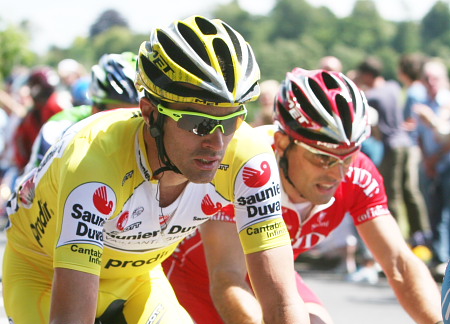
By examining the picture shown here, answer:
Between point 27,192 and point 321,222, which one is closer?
point 27,192

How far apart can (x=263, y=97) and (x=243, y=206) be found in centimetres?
735

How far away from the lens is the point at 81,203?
134 inches

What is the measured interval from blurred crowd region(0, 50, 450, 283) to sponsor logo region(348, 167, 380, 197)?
206 inches

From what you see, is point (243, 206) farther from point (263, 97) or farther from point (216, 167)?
point (263, 97)

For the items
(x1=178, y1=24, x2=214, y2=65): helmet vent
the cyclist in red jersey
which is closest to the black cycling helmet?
the cyclist in red jersey

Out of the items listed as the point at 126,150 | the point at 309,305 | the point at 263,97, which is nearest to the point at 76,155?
the point at 126,150

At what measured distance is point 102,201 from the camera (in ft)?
11.4

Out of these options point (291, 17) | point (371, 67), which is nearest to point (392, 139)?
point (371, 67)

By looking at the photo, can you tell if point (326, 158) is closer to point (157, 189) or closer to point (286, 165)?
point (286, 165)

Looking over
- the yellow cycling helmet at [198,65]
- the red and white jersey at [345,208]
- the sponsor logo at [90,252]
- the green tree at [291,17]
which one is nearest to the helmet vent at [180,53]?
the yellow cycling helmet at [198,65]

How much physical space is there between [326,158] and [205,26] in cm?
123

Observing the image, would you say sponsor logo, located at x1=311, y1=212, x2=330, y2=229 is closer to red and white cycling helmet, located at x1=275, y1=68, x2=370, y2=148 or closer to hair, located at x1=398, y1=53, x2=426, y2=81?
red and white cycling helmet, located at x1=275, y1=68, x2=370, y2=148

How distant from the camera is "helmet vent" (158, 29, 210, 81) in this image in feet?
11.9

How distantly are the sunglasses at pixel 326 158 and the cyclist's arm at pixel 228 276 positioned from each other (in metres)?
0.64
